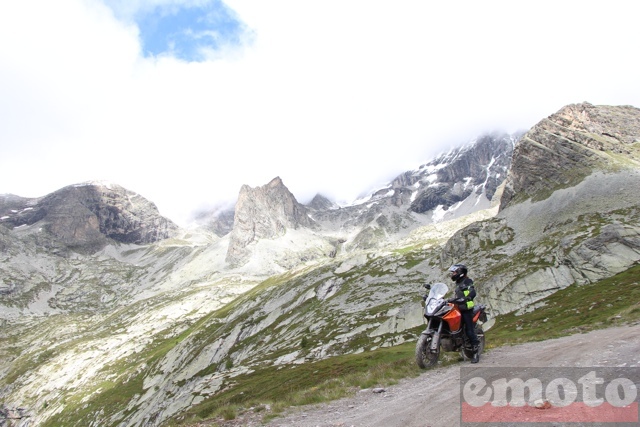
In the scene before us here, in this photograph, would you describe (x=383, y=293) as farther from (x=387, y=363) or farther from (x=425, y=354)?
(x=425, y=354)

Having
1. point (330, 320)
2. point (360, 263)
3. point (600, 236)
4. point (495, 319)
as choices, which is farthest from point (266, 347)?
point (600, 236)

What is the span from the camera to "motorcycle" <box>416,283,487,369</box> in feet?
49.2

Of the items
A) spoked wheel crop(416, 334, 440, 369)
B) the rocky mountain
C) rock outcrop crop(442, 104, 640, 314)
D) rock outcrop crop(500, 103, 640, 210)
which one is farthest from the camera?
rock outcrop crop(500, 103, 640, 210)

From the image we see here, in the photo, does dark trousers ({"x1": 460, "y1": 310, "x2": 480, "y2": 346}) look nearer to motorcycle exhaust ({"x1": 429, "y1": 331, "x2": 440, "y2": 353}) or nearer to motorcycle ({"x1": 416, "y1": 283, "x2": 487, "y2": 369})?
motorcycle ({"x1": 416, "y1": 283, "x2": 487, "y2": 369})

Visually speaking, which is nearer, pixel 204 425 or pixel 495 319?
pixel 204 425

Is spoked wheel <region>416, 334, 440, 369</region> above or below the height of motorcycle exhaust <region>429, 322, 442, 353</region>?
below

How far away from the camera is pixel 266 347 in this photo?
339ft

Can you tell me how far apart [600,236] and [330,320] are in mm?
70021

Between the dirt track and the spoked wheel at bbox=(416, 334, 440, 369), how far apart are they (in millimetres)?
550

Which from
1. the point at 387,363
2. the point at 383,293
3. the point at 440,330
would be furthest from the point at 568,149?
the point at 440,330

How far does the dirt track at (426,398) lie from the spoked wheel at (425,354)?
1.80ft

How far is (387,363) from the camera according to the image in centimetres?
2045

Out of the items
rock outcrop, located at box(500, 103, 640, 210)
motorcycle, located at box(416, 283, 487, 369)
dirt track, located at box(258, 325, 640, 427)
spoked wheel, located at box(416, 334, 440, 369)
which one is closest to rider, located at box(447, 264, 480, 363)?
motorcycle, located at box(416, 283, 487, 369)

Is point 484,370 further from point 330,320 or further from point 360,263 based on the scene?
point 360,263
